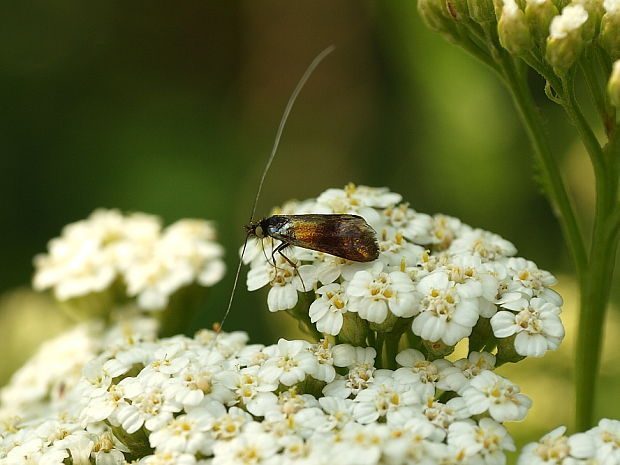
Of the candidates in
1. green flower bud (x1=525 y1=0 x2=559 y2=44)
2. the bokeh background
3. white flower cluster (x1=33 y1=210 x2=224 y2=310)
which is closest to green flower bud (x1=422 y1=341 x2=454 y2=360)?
green flower bud (x1=525 y1=0 x2=559 y2=44)

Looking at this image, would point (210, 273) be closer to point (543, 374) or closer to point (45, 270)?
point (45, 270)

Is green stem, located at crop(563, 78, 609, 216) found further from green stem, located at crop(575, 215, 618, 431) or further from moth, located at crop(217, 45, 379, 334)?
moth, located at crop(217, 45, 379, 334)

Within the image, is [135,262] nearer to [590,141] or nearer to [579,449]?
[590,141]

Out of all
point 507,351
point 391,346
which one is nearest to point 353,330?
point 391,346

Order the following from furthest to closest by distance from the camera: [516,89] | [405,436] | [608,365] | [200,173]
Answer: [200,173]
[608,365]
[516,89]
[405,436]

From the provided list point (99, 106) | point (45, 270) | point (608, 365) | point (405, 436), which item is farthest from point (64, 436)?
point (99, 106)

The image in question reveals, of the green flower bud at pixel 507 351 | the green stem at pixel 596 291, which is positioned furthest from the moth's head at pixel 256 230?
the green stem at pixel 596 291
